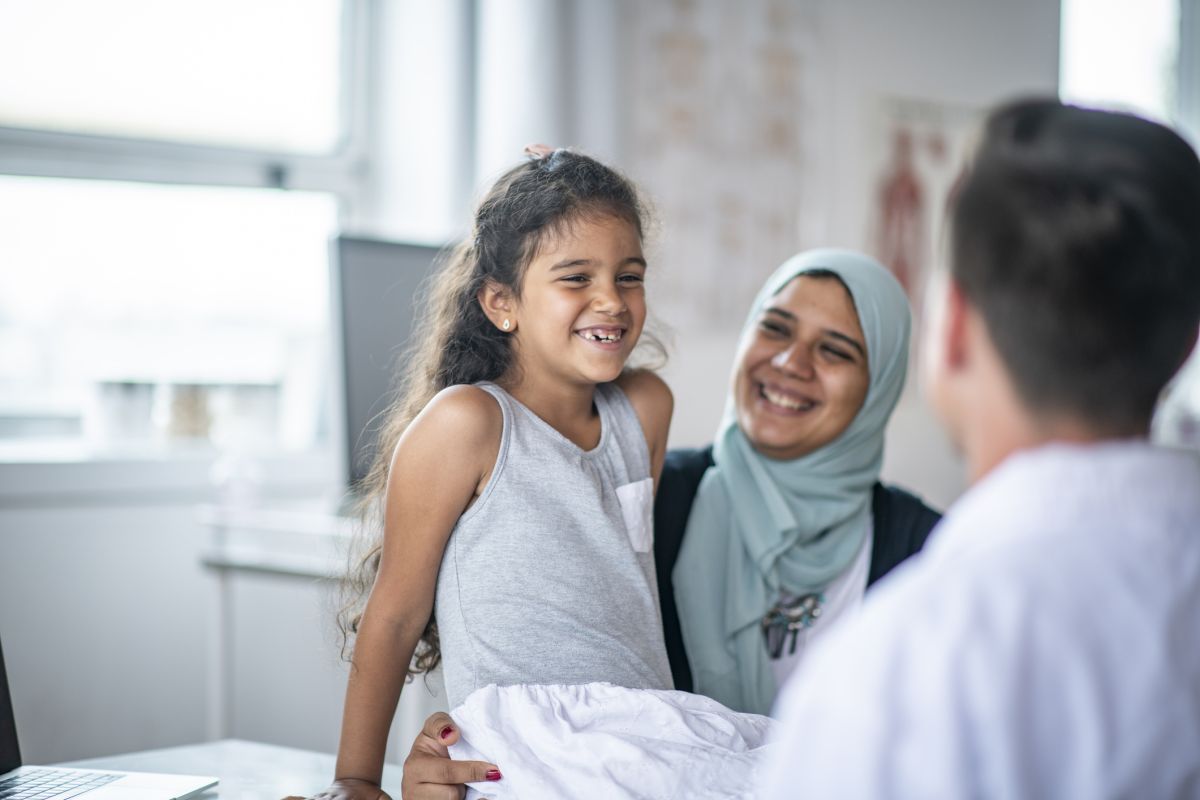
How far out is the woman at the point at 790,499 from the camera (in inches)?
70.3

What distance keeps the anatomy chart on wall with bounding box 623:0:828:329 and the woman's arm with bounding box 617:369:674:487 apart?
187 cm

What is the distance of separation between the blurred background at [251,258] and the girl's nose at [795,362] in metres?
0.86

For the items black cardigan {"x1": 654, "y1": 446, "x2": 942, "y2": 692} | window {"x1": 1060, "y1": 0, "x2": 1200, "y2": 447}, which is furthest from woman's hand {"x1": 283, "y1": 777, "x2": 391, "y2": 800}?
window {"x1": 1060, "y1": 0, "x2": 1200, "y2": 447}

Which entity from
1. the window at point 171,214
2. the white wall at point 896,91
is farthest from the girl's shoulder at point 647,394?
the white wall at point 896,91

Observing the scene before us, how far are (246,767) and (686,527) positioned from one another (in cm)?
83

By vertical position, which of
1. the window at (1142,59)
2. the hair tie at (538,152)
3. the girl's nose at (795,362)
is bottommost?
the girl's nose at (795,362)

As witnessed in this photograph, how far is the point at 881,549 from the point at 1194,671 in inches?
49.5

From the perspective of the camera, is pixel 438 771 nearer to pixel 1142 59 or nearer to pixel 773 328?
pixel 773 328

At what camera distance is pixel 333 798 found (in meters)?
1.16

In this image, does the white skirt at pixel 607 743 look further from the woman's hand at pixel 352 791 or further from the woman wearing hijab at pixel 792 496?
the woman wearing hijab at pixel 792 496

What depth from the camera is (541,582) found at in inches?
51.6

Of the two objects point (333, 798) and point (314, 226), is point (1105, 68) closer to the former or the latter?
point (314, 226)

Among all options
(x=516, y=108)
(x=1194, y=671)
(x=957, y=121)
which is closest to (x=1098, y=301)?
(x=1194, y=671)

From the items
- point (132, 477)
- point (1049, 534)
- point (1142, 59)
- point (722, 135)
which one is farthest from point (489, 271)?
point (1142, 59)
